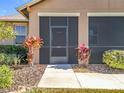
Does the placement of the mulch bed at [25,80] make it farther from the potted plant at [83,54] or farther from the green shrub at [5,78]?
the potted plant at [83,54]

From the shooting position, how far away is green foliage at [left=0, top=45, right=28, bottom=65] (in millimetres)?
20062

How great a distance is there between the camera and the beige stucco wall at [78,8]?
2053 centimetres

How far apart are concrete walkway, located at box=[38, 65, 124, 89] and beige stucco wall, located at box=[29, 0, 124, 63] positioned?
5011 millimetres

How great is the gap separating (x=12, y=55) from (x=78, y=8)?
5.49 meters

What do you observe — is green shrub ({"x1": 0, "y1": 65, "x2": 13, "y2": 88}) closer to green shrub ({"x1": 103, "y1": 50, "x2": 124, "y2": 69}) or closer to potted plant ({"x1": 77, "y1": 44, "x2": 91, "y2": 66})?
green shrub ({"x1": 103, "y1": 50, "x2": 124, "y2": 69})

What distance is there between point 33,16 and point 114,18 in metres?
5.51

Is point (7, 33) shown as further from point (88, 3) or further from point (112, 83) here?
point (88, 3)

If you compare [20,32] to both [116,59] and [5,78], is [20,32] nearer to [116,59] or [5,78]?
[116,59]

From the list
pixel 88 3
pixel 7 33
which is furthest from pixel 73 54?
pixel 7 33

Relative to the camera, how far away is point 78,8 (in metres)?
20.6

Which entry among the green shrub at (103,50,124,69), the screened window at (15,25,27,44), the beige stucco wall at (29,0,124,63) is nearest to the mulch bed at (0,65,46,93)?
the green shrub at (103,50,124,69)

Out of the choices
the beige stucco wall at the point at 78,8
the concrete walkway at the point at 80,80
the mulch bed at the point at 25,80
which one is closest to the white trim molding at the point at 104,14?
the beige stucco wall at the point at 78,8

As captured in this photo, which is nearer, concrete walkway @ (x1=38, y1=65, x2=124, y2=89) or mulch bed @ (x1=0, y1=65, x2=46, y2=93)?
mulch bed @ (x1=0, y1=65, x2=46, y2=93)

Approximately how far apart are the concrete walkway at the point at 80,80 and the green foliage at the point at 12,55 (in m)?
4.59
